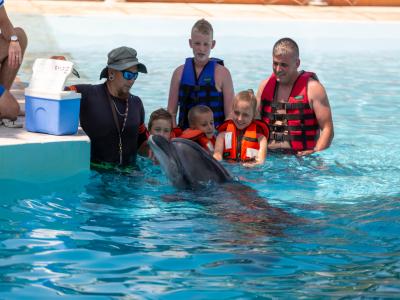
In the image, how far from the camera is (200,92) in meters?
8.80

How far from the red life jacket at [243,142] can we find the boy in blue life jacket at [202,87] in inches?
30.2

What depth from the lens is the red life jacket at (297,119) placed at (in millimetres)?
8538

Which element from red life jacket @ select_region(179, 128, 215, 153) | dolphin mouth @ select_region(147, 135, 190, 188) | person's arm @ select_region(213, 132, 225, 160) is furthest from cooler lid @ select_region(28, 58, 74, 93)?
person's arm @ select_region(213, 132, 225, 160)

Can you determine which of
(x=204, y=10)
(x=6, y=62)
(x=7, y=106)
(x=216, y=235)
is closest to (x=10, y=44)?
(x=6, y=62)

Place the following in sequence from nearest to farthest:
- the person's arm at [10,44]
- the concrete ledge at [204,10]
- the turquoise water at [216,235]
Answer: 1. the turquoise water at [216,235]
2. the person's arm at [10,44]
3. the concrete ledge at [204,10]

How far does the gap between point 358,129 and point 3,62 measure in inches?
190

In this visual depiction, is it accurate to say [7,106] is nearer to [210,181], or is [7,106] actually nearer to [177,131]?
[177,131]

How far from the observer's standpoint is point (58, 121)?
6.89m

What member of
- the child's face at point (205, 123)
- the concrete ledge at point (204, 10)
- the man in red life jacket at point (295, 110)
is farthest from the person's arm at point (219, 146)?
the concrete ledge at point (204, 10)

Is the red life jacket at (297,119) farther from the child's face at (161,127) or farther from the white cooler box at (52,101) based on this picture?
the white cooler box at (52,101)

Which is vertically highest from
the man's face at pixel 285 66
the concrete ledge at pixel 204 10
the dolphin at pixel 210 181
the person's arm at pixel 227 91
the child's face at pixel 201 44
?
the concrete ledge at pixel 204 10

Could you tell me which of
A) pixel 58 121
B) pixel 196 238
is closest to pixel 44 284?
pixel 196 238

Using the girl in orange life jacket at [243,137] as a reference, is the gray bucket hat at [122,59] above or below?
above

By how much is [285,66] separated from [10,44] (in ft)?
8.61
